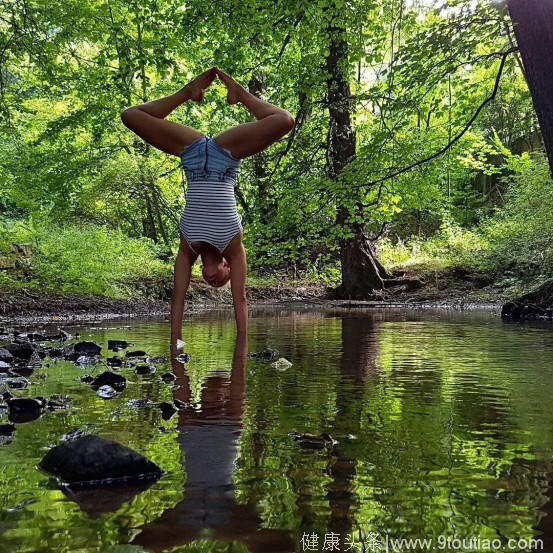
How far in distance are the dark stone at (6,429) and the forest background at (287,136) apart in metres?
5.77

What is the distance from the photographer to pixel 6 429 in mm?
2713

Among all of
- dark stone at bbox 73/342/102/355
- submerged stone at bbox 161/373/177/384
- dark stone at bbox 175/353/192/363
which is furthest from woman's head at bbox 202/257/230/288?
submerged stone at bbox 161/373/177/384

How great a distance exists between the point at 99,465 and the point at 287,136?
956 centimetres

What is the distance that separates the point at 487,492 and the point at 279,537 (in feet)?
2.29

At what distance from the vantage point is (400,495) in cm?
183

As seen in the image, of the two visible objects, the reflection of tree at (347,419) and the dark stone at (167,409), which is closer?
the reflection of tree at (347,419)

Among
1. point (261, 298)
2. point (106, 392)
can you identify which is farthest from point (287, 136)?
point (261, 298)

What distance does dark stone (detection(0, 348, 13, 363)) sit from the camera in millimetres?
5172

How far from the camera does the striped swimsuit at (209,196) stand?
5598 millimetres

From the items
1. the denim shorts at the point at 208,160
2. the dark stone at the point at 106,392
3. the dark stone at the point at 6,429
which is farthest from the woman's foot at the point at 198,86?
the dark stone at the point at 6,429

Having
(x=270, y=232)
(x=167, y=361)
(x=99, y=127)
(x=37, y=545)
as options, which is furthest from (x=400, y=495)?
(x=99, y=127)

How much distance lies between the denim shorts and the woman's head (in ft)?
2.48

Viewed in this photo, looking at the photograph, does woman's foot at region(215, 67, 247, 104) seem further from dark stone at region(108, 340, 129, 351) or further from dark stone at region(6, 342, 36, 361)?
dark stone at region(6, 342, 36, 361)

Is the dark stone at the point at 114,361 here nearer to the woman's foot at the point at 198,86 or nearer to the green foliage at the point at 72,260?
the woman's foot at the point at 198,86
